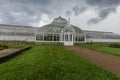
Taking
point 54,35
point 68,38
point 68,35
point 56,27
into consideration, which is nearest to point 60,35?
point 54,35

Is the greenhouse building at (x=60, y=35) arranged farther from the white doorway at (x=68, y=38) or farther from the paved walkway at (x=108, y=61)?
the paved walkway at (x=108, y=61)

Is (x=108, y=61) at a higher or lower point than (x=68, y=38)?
lower

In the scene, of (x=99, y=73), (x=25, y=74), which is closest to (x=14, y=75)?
(x=25, y=74)

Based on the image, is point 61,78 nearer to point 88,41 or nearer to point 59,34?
point 59,34

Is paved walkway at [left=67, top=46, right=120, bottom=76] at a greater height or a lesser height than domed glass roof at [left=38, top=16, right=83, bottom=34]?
lesser

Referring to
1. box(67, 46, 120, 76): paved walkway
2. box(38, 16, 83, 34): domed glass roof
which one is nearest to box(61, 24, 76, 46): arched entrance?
box(38, 16, 83, 34): domed glass roof

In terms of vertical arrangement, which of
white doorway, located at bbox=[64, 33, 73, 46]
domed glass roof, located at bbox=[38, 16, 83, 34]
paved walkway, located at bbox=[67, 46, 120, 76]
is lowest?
paved walkway, located at bbox=[67, 46, 120, 76]

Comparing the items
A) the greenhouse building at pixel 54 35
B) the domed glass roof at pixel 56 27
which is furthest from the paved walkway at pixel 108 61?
the domed glass roof at pixel 56 27

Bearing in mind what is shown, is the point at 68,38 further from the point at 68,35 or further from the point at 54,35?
the point at 54,35

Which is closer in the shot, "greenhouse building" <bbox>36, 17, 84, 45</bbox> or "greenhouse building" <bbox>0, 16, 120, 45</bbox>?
"greenhouse building" <bbox>36, 17, 84, 45</bbox>

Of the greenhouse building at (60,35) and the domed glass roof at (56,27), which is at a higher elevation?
the domed glass roof at (56,27)

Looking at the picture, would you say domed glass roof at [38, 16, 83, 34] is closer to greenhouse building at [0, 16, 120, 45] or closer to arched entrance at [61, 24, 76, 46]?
greenhouse building at [0, 16, 120, 45]

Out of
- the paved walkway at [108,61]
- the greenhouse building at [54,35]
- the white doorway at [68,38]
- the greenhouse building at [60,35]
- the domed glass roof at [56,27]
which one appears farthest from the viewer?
the domed glass roof at [56,27]

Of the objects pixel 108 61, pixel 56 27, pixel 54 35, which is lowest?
pixel 108 61
